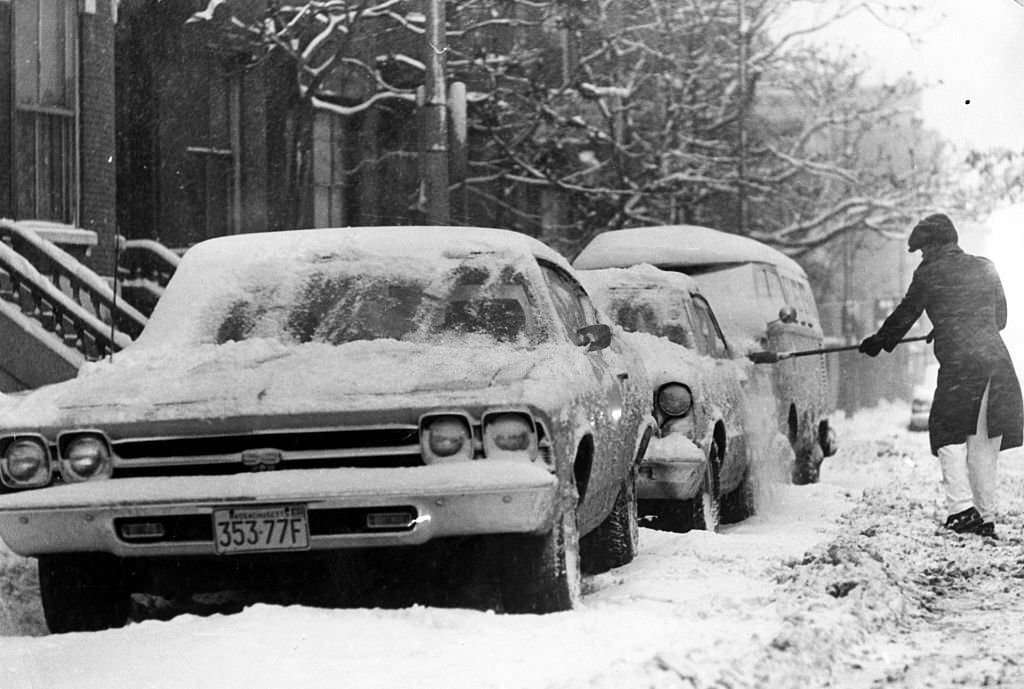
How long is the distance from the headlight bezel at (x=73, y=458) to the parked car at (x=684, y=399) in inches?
125

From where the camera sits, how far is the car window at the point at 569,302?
→ 6215 mm

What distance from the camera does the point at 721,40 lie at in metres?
15.4

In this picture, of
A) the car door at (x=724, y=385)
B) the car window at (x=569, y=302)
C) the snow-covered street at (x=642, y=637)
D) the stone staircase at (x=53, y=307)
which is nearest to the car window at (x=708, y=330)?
the car door at (x=724, y=385)

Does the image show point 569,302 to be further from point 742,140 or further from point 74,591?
point 742,140

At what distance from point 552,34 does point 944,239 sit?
149 inches

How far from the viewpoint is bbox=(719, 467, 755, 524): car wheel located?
927 centimetres

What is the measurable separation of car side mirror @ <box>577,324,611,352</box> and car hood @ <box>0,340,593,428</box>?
1.01 ft

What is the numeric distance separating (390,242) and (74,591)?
170cm

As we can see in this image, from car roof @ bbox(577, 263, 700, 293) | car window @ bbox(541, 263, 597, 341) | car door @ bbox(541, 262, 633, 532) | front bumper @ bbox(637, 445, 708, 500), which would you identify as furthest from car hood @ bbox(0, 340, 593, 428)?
car roof @ bbox(577, 263, 700, 293)

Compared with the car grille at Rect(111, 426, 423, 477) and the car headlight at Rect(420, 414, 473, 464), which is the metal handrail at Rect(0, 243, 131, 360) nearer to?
the car grille at Rect(111, 426, 423, 477)

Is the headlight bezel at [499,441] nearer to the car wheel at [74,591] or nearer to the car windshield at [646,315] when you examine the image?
the car wheel at [74,591]

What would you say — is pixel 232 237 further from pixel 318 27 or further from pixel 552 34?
pixel 552 34

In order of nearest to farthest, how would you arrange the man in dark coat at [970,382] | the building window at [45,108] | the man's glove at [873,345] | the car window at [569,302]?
the car window at [569,302], the man in dark coat at [970,382], the man's glove at [873,345], the building window at [45,108]

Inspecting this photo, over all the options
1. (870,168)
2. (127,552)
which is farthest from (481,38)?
(870,168)
